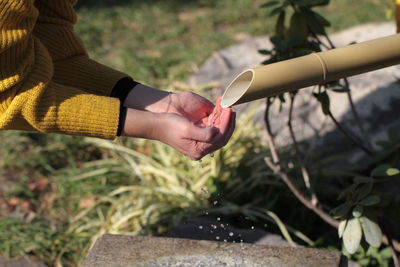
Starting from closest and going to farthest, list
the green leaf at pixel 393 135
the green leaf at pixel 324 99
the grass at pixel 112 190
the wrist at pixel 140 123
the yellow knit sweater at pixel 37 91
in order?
the yellow knit sweater at pixel 37 91, the wrist at pixel 140 123, the green leaf at pixel 324 99, the green leaf at pixel 393 135, the grass at pixel 112 190

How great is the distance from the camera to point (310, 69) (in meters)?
1.29


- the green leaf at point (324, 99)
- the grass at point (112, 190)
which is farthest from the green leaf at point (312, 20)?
the grass at point (112, 190)

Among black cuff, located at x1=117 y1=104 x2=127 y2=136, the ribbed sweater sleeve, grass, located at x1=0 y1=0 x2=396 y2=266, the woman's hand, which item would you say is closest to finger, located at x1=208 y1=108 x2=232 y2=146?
the woman's hand

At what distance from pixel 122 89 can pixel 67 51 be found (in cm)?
20

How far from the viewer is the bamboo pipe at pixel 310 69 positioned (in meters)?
1.25

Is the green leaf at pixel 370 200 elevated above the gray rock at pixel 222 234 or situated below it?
above

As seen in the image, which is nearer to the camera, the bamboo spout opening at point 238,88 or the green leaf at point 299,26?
the bamboo spout opening at point 238,88

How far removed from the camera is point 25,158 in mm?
3045

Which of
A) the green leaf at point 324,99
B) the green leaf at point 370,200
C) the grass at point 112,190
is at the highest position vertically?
the green leaf at point 324,99

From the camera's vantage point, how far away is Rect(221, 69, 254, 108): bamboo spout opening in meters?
1.28

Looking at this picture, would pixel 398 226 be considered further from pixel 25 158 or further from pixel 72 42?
pixel 25 158

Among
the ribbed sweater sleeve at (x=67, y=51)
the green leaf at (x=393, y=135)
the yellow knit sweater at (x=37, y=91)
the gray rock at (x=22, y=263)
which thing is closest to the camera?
the yellow knit sweater at (x=37, y=91)

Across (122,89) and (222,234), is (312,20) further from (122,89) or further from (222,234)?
(222,234)

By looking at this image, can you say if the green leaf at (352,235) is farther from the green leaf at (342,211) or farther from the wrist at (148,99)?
the wrist at (148,99)
